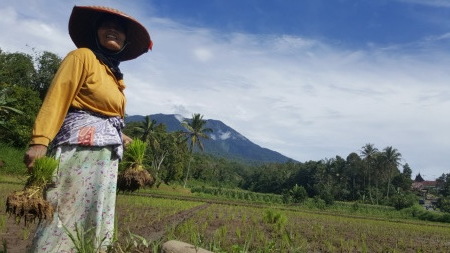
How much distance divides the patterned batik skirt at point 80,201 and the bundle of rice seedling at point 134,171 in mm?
154

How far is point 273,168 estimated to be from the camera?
7212 cm

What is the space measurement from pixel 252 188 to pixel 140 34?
65604 mm

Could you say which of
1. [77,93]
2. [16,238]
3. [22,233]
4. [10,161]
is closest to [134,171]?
[77,93]

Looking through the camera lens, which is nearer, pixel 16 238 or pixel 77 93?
pixel 77 93

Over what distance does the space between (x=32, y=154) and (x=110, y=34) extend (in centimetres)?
84

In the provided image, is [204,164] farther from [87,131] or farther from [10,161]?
[87,131]

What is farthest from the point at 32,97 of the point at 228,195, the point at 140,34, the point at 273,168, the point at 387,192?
the point at 273,168

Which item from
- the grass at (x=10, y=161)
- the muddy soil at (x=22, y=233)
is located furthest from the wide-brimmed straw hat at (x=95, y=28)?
the grass at (x=10, y=161)

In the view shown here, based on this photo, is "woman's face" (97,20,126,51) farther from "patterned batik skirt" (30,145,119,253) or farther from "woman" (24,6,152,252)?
"patterned batik skirt" (30,145,119,253)

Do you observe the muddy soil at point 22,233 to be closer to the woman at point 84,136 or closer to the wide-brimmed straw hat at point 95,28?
the woman at point 84,136

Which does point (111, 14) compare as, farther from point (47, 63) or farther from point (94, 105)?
point (47, 63)

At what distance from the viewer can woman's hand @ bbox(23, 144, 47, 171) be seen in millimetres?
1771

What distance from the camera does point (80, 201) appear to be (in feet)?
6.54

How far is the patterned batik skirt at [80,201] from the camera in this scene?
1.90m
